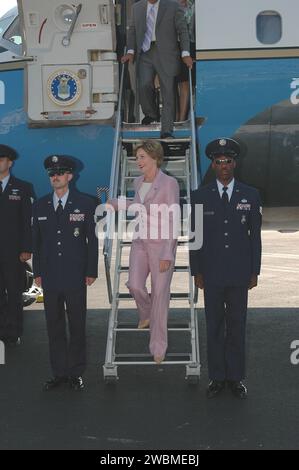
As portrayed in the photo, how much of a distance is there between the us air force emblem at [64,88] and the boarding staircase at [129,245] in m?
0.50

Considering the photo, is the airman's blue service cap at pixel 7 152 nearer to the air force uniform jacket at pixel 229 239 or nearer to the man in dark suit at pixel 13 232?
the man in dark suit at pixel 13 232

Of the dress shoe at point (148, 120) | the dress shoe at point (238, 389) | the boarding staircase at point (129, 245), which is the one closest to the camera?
the dress shoe at point (238, 389)

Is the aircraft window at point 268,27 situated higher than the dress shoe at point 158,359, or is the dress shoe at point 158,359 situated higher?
the aircraft window at point 268,27

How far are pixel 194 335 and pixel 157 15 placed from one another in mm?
3641

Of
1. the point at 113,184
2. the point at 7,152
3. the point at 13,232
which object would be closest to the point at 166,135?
the point at 113,184

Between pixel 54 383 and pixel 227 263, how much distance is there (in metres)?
1.98

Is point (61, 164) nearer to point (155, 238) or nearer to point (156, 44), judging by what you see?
point (155, 238)

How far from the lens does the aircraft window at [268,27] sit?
A: 28.2 ft

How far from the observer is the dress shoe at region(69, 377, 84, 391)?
734 centimetres

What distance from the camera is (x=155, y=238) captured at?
7320 mm

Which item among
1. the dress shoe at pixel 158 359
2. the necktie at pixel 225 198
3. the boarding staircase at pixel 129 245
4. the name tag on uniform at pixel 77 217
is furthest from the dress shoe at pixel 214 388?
the name tag on uniform at pixel 77 217

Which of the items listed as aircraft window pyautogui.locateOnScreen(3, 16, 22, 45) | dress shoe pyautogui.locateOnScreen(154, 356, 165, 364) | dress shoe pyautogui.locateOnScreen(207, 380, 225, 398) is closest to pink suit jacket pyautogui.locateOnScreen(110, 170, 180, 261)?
dress shoe pyautogui.locateOnScreen(154, 356, 165, 364)

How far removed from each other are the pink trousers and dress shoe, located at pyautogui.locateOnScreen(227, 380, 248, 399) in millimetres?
702
